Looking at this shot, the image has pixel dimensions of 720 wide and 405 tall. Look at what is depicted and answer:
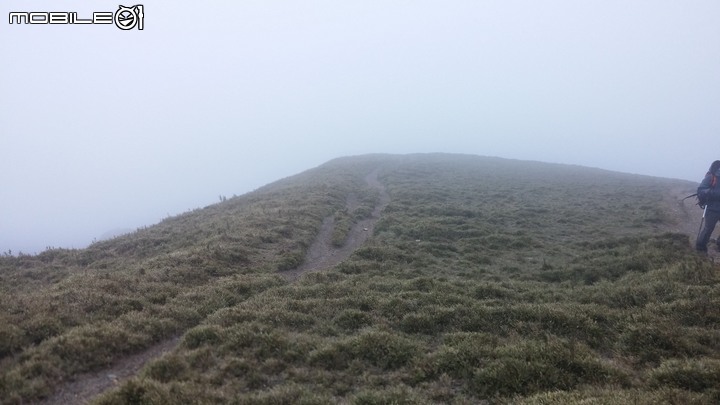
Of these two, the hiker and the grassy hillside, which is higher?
the hiker

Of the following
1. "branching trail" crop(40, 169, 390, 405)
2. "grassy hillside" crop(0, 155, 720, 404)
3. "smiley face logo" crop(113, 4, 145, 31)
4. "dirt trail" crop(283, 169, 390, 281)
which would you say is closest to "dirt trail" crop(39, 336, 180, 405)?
"branching trail" crop(40, 169, 390, 405)

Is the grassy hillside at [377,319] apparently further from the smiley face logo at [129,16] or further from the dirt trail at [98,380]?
the smiley face logo at [129,16]

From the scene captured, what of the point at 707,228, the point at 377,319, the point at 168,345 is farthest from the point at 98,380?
the point at 707,228

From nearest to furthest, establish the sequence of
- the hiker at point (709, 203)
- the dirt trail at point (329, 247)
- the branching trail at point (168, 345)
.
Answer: the branching trail at point (168, 345)
the hiker at point (709, 203)
the dirt trail at point (329, 247)

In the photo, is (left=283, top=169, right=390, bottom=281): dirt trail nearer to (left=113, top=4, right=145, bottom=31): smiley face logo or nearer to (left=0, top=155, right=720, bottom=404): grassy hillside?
(left=0, top=155, right=720, bottom=404): grassy hillside

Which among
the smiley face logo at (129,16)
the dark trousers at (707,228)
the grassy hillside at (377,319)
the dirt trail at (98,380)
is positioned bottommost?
the dirt trail at (98,380)

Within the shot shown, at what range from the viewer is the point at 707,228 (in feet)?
62.9

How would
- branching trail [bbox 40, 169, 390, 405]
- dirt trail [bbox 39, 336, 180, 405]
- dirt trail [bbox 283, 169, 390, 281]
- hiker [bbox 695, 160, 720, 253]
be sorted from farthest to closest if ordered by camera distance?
dirt trail [bbox 283, 169, 390, 281] → hiker [bbox 695, 160, 720, 253] → branching trail [bbox 40, 169, 390, 405] → dirt trail [bbox 39, 336, 180, 405]

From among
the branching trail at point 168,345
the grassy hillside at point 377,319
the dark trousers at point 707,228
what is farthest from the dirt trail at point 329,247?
the dark trousers at point 707,228

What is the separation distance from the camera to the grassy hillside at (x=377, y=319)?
8.54 metres

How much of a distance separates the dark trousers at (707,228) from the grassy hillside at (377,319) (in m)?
1.16

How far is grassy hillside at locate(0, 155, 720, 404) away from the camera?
8539mm

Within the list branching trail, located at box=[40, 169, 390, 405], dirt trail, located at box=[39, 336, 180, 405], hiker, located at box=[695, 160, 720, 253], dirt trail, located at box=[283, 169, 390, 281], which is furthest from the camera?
dirt trail, located at box=[283, 169, 390, 281]

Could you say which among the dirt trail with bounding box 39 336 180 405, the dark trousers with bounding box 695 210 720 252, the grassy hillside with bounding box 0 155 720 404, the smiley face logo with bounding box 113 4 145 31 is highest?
the smiley face logo with bounding box 113 4 145 31
